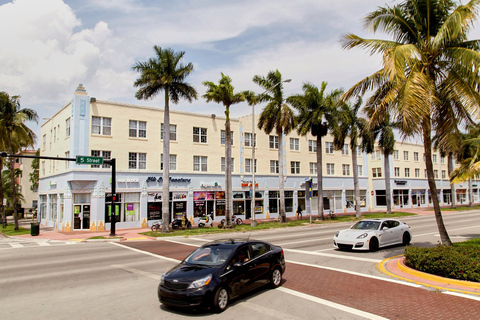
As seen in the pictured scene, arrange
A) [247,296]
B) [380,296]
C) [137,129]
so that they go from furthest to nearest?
[137,129], [247,296], [380,296]

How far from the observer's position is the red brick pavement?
762 cm

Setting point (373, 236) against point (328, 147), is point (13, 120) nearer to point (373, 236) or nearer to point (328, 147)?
point (373, 236)

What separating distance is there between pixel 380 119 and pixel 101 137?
25.1 metres

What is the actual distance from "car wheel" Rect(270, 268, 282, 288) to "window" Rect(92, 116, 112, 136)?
25954mm

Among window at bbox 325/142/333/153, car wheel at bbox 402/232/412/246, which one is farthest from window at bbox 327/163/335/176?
car wheel at bbox 402/232/412/246

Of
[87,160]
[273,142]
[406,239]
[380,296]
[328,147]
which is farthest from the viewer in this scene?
[328,147]

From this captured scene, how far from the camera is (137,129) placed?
3334cm

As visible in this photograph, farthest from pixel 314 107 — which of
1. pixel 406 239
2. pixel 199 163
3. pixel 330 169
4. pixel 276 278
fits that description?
pixel 276 278

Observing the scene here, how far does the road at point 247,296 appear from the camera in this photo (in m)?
7.80

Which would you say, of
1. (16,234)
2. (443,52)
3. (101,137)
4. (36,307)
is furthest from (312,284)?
(16,234)

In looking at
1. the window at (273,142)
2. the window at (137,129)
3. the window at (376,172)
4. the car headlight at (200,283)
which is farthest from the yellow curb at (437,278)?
the window at (376,172)

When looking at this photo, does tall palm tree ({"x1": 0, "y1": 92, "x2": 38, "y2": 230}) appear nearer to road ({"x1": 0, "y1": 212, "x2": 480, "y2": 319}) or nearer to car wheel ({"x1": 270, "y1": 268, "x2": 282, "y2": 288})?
road ({"x1": 0, "y1": 212, "x2": 480, "y2": 319})

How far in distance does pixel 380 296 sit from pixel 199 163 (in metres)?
29.0

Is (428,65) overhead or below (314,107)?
below
